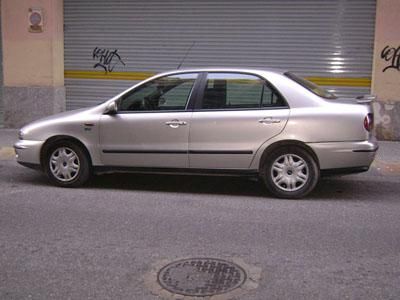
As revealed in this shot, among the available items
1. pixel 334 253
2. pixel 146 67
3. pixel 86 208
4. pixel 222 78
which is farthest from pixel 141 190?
pixel 146 67

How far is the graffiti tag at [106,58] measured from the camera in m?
12.6

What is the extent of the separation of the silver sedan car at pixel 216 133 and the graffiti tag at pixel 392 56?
3.94 metres

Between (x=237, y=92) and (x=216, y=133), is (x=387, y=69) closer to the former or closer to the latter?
(x=237, y=92)

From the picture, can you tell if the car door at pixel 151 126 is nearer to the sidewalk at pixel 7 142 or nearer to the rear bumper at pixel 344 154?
the rear bumper at pixel 344 154

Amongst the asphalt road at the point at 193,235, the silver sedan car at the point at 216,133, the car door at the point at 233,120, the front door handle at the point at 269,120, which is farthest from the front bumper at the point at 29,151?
the front door handle at the point at 269,120

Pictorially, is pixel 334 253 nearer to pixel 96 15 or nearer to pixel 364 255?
pixel 364 255

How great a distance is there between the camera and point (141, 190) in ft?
24.8

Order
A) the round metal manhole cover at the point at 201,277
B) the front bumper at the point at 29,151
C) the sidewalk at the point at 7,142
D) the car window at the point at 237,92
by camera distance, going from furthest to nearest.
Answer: the sidewalk at the point at 7,142, the front bumper at the point at 29,151, the car window at the point at 237,92, the round metal manhole cover at the point at 201,277

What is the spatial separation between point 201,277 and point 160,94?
3.38 m

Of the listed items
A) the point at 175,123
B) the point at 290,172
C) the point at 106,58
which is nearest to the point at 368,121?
the point at 290,172

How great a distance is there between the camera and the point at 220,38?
38.9 ft

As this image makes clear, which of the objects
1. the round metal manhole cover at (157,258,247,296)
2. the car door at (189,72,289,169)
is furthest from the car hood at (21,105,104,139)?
the round metal manhole cover at (157,258,247,296)

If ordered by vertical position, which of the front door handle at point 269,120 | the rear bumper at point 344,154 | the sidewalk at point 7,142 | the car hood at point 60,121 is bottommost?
the sidewalk at point 7,142

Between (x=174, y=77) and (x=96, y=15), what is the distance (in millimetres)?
5906
